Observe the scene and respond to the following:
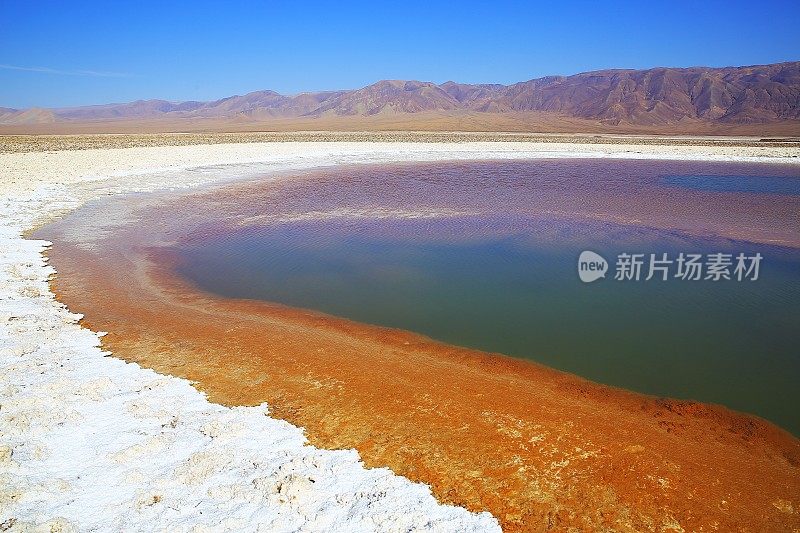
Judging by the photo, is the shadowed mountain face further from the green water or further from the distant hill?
the green water

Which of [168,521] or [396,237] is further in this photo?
[396,237]

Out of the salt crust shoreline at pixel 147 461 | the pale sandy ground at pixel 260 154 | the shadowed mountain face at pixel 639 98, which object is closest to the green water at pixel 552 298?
the salt crust shoreline at pixel 147 461

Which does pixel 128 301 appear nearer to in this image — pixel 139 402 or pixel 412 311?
pixel 139 402

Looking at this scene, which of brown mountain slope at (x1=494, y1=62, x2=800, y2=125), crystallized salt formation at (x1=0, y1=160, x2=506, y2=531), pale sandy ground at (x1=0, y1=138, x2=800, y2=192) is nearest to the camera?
crystallized salt formation at (x1=0, y1=160, x2=506, y2=531)

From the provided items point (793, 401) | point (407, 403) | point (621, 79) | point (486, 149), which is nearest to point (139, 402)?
point (407, 403)

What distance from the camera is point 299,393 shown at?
16.8ft

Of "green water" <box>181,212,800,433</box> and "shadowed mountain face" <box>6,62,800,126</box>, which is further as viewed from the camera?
"shadowed mountain face" <box>6,62,800,126</box>

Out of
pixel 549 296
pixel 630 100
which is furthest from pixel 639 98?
pixel 549 296

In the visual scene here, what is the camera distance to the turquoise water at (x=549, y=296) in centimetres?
600

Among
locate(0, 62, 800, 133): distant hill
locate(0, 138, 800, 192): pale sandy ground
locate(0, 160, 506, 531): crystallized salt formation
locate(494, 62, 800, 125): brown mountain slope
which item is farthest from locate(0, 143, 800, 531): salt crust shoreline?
locate(494, 62, 800, 125): brown mountain slope

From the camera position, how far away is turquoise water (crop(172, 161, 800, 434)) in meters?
6.00

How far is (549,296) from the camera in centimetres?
825

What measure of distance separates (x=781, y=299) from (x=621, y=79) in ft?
396

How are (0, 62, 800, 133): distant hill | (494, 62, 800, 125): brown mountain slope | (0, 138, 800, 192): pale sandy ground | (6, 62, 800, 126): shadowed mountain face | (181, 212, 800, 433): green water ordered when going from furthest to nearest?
(6, 62, 800, 126): shadowed mountain face, (494, 62, 800, 125): brown mountain slope, (0, 62, 800, 133): distant hill, (0, 138, 800, 192): pale sandy ground, (181, 212, 800, 433): green water
